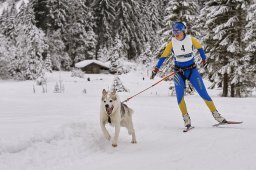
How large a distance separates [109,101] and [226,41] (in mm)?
15879

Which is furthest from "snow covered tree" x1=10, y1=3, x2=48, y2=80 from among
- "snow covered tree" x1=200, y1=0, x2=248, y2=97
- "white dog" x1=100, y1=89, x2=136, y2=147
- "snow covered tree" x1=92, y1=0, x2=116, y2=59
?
"white dog" x1=100, y1=89, x2=136, y2=147

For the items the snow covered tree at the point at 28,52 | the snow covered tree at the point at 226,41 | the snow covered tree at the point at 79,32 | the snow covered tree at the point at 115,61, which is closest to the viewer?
the snow covered tree at the point at 226,41

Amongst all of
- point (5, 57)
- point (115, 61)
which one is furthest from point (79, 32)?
point (5, 57)

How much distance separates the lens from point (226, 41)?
21.2 metres

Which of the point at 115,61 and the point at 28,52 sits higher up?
the point at 28,52

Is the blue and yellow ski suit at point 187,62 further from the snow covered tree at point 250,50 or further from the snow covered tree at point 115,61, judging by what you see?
the snow covered tree at point 115,61

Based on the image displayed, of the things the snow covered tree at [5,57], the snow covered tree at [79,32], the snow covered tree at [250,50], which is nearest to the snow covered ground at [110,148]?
the snow covered tree at [250,50]

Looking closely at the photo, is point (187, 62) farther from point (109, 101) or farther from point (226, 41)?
point (226, 41)

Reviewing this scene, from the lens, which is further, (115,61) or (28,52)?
(115,61)

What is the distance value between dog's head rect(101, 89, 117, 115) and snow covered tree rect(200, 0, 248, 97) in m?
15.2

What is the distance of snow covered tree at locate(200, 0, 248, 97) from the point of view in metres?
21.2

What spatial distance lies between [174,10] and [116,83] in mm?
8579

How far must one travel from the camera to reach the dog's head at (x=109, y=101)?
694 centimetres

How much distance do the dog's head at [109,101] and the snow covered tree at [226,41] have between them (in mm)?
15244
